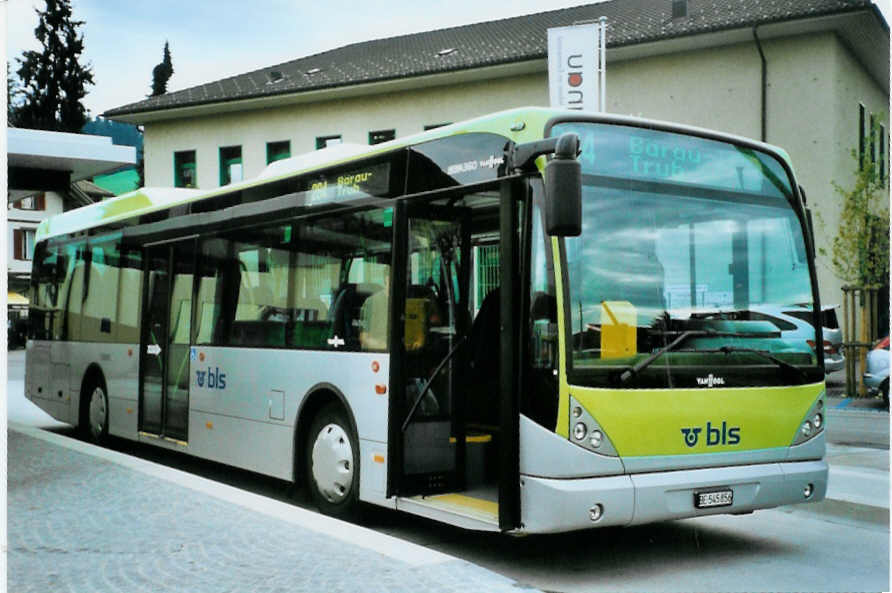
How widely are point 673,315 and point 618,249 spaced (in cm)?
55

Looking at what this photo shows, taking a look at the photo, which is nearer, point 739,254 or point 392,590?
point 392,590

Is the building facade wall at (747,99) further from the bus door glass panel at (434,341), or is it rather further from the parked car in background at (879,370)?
the bus door glass panel at (434,341)

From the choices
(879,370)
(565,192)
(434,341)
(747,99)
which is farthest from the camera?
(747,99)

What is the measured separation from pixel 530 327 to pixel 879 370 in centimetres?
1457

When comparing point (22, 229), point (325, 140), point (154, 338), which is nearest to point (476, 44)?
point (325, 140)

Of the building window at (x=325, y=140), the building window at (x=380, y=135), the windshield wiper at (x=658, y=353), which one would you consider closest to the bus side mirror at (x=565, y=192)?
the windshield wiper at (x=658, y=353)

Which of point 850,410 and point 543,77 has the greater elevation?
point 543,77

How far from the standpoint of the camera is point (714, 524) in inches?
347

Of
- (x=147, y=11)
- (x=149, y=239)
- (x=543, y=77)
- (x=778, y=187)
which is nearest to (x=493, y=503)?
(x=778, y=187)

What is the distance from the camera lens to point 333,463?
8.85 meters

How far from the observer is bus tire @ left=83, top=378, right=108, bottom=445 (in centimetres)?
1384

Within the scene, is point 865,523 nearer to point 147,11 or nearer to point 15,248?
point 147,11

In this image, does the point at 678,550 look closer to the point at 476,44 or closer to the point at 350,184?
the point at 350,184

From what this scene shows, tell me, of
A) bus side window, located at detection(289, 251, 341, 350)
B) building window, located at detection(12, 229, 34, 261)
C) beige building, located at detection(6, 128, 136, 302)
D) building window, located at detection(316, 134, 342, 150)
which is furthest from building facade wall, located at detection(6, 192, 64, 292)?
bus side window, located at detection(289, 251, 341, 350)
